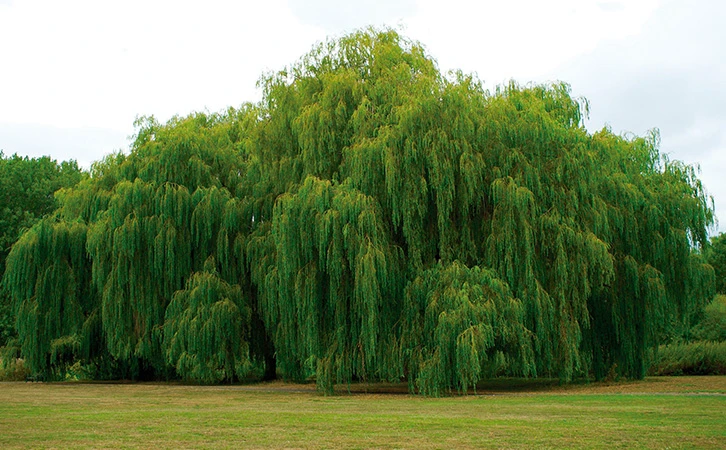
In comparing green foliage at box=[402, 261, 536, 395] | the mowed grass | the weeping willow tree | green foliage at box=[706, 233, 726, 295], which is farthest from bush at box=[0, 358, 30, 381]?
green foliage at box=[706, 233, 726, 295]

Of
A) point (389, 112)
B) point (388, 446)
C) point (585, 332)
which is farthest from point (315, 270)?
point (388, 446)

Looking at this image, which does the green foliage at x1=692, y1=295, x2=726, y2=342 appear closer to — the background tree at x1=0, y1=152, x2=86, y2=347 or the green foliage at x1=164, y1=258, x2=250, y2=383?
the green foliage at x1=164, y1=258, x2=250, y2=383

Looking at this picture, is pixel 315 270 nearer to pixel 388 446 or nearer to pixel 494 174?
pixel 494 174

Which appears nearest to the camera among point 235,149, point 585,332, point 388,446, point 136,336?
point 388,446

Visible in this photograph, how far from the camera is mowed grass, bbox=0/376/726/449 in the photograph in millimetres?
9766

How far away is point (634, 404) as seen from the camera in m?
15.4

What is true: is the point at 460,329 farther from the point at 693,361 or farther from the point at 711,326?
the point at 711,326

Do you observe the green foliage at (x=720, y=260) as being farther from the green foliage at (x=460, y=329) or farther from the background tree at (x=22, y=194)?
the background tree at (x=22, y=194)

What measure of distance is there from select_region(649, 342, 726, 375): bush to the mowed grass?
1248 cm

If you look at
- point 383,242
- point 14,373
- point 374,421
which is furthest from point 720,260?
point 374,421

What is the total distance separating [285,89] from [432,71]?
184 inches

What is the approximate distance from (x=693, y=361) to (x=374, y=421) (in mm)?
22990

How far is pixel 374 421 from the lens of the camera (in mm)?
12508

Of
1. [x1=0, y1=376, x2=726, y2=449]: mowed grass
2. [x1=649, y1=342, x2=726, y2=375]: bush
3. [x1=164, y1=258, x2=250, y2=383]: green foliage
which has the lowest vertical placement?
[x1=0, y1=376, x2=726, y2=449]: mowed grass
